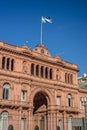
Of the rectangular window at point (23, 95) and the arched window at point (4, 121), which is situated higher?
the rectangular window at point (23, 95)

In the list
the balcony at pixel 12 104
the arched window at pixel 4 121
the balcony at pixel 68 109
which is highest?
the balcony at pixel 12 104

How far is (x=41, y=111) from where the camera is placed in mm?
55781

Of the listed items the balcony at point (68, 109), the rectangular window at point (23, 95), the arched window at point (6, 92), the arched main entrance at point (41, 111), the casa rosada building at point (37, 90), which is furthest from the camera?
the balcony at point (68, 109)

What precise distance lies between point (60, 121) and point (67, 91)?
7.56m

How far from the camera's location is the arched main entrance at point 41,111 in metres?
54.4

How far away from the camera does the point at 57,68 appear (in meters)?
57.1

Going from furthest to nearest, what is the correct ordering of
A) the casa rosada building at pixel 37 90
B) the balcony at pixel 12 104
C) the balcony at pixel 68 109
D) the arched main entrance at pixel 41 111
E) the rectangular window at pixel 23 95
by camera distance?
the balcony at pixel 68 109 → the arched main entrance at pixel 41 111 → the rectangular window at pixel 23 95 → the casa rosada building at pixel 37 90 → the balcony at pixel 12 104

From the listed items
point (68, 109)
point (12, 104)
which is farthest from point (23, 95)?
point (68, 109)

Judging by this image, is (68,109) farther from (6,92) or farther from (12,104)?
(6,92)

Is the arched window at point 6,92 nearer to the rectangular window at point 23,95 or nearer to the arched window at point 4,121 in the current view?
the arched window at point 4,121

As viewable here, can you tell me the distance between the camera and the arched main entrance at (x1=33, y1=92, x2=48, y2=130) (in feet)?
179

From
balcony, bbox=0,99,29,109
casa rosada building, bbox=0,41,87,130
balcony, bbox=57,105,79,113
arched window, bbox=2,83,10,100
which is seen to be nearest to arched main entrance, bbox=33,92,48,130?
Result: casa rosada building, bbox=0,41,87,130

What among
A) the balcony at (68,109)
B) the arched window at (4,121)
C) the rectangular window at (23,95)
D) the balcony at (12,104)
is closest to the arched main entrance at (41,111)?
the balcony at (68,109)

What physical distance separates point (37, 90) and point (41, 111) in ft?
23.0
